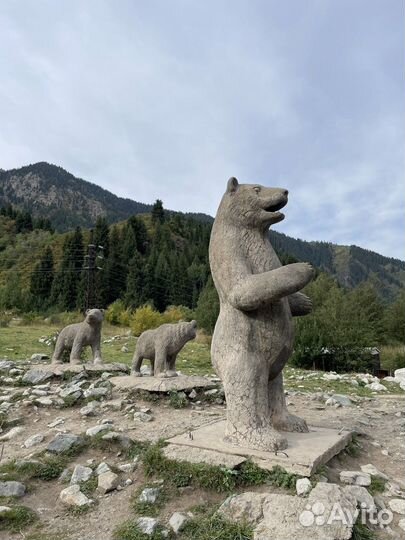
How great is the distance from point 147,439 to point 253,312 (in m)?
1.94

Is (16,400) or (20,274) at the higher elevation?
(20,274)

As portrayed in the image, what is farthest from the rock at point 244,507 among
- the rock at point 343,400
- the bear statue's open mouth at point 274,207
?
the rock at point 343,400

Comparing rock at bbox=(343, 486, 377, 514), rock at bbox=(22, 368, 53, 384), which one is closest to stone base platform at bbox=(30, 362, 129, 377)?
rock at bbox=(22, 368, 53, 384)

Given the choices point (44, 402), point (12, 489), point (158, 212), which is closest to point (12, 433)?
point (44, 402)

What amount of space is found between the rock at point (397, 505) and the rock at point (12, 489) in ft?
9.76

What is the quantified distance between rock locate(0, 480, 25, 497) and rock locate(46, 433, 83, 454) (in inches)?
29.2

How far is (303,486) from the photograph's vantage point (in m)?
3.29

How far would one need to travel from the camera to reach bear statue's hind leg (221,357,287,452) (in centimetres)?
393

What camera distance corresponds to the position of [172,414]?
5977 mm

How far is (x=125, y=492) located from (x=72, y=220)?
152 m

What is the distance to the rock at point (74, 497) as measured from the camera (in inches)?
142

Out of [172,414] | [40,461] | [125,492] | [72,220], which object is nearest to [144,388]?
[172,414]

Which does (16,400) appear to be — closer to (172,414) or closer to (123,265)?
(172,414)

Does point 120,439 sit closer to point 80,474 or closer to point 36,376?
point 80,474
